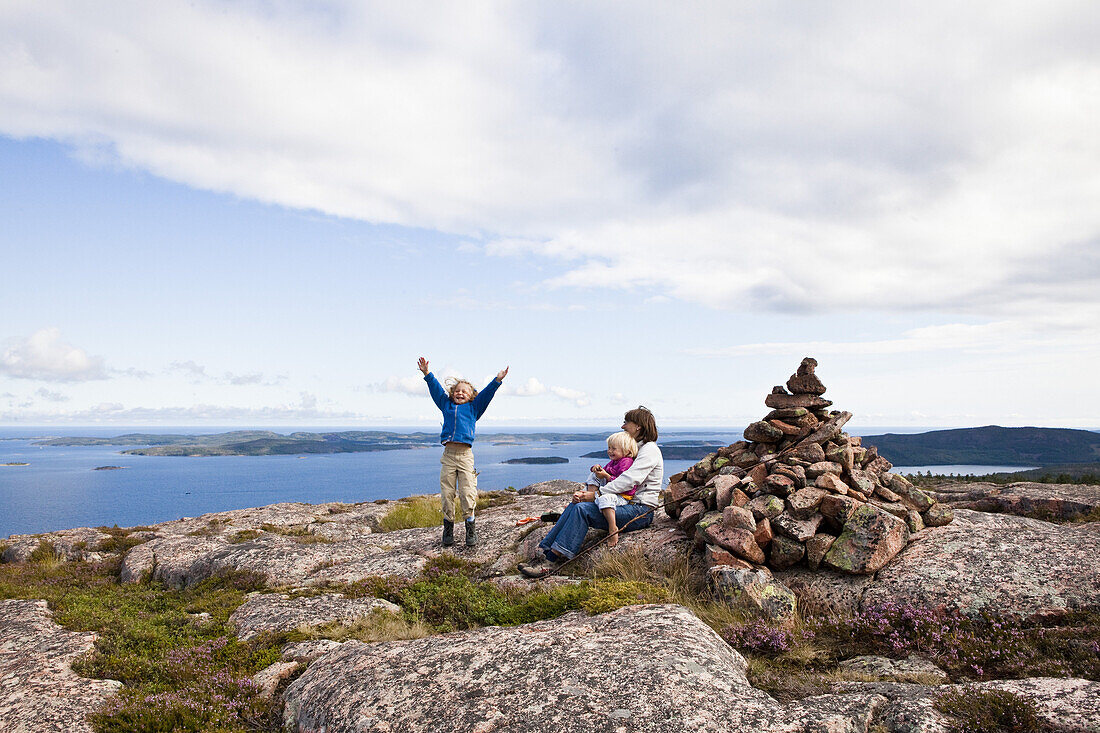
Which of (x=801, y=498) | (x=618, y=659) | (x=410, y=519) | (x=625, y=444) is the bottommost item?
(x=410, y=519)

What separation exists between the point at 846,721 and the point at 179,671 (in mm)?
8984

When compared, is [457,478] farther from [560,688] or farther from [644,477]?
[560,688]

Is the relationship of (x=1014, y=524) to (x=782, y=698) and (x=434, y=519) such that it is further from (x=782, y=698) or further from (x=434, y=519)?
(x=434, y=519)

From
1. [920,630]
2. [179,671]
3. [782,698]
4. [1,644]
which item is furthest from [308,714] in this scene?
[920,630]

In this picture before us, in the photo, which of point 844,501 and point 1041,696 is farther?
point 844,501

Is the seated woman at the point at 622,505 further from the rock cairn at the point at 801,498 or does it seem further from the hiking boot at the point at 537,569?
the rock cairn at the point at 801,498

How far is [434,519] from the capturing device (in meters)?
20.7

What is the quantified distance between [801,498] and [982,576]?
9.32ft

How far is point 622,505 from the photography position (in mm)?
12297

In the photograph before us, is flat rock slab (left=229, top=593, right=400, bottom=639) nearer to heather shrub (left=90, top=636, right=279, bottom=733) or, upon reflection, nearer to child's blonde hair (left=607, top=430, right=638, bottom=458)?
heather shrub (left=90, top=636, right=279, bottom=733)

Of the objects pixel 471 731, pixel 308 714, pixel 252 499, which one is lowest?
pixel 252 499

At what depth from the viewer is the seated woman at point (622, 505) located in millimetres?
11969

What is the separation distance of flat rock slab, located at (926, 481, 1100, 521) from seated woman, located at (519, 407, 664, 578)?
28.1 feet

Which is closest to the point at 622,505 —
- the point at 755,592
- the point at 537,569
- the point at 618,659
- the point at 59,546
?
the point at 537,569
